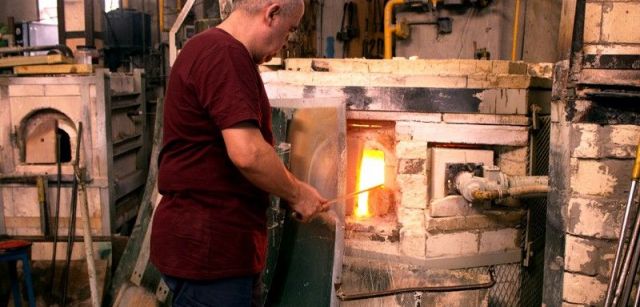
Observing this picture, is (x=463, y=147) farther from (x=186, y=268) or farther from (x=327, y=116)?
(x=186, y=268)

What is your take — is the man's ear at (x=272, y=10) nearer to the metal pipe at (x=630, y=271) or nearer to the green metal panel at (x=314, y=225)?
the green metal panel at (x=314, y=225)

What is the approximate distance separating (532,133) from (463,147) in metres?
0.57

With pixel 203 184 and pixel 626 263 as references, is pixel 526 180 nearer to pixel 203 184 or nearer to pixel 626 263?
pixel 626 263

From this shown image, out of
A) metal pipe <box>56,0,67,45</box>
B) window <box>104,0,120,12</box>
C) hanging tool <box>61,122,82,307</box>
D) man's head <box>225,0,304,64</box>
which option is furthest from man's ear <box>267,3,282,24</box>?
window <box>104,0,120,12</box>

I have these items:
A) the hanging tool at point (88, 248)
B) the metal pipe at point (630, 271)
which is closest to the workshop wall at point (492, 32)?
the hanging tool at point (88, 248)

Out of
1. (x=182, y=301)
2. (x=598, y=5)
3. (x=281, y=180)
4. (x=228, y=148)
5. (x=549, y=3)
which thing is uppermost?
(x=549, y=3)

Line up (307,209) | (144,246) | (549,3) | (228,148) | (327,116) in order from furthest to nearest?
(549,3)
(144,246)
(327,116)
(307,209)
(228,148)

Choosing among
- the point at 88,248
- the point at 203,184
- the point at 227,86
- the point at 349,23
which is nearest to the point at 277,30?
the point at 227,86

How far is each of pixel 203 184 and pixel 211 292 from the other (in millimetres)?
486

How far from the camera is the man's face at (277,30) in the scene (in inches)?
88.0

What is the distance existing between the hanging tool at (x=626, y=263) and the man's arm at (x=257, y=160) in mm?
1636

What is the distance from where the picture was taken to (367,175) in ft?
14.6

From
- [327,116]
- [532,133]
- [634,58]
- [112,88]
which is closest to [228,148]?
[327,116]

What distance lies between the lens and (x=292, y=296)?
4.00 m
